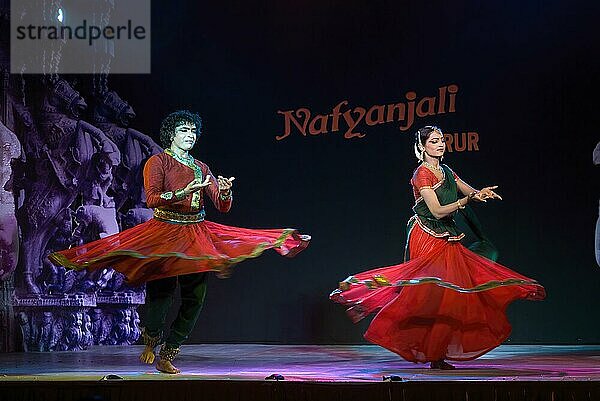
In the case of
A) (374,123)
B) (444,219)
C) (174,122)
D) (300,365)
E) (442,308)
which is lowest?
(300,365)

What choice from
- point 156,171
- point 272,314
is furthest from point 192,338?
point 156,171

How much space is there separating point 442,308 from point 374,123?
6.20 ft

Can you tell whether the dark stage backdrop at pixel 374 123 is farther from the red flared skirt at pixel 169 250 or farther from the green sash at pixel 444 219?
the red flared skirt at pixel 169 250

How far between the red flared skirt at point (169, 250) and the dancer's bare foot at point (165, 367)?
390 mm

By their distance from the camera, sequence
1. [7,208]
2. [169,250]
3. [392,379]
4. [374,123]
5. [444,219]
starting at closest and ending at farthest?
[392,379]
[169,250]
[444,219]
[7,208]
[374,123]

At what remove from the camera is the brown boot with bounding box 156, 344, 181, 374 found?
427cm

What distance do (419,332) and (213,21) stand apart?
2.65 m

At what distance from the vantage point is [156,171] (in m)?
4.39

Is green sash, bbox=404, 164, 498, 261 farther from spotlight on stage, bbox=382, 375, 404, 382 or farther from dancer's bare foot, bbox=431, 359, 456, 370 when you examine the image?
spotlight on stage, bbox=382, 375, 404, 382

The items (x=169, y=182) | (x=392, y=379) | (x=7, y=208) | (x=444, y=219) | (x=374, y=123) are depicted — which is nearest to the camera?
(x=392, y=379)

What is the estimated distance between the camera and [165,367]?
14.0 feet

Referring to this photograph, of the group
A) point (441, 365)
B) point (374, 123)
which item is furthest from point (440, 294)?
point (374, 123)

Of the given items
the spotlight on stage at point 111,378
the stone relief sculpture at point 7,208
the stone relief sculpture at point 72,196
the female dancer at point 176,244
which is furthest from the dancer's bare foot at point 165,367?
the stone relief sculpture at point 7,208

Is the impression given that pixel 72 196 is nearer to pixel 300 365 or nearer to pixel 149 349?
pixel 149 349
